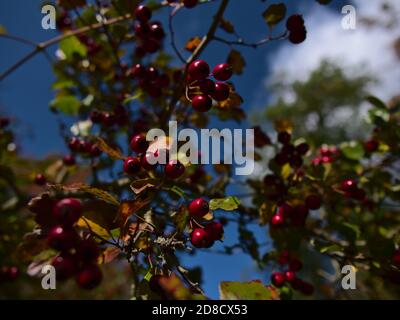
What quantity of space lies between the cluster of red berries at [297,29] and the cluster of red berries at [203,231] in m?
1.02

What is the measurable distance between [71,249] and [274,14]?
1562mm

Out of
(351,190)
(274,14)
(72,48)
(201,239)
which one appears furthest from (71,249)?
(72,48)

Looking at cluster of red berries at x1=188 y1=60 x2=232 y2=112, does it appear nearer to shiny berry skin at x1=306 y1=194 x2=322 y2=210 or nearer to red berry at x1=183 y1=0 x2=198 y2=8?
red berry at x1=183 y1=0 x2=198 y2=8

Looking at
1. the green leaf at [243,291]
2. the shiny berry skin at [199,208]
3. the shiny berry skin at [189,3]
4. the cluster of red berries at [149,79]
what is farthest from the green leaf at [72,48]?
the green leaf at [243,291]

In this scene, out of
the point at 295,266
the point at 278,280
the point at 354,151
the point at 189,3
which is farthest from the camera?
the point at 354,151

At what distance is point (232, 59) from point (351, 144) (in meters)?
1.20

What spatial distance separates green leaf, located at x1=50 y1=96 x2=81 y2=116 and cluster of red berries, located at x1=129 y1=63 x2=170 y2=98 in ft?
2.88

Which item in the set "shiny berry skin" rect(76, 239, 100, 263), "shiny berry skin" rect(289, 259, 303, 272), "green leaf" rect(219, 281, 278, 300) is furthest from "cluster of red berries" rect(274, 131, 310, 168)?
"shiny berry skin" rect(76, 239, 100, 263)

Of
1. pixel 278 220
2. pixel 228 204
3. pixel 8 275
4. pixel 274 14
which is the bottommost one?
pixel 8 275

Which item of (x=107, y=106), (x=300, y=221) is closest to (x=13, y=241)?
(x=107, y=106)

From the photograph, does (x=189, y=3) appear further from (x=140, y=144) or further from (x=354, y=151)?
(x=354, y=151)

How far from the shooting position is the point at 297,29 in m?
1.84

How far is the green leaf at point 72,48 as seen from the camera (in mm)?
2635

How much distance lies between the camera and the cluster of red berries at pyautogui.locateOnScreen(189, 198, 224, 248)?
1.21 m
